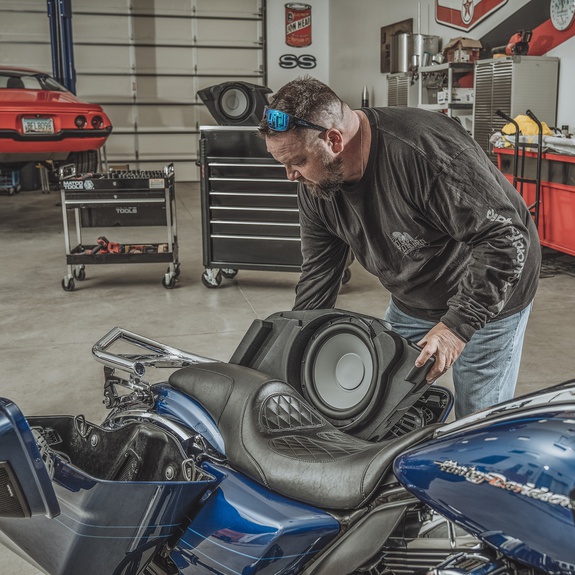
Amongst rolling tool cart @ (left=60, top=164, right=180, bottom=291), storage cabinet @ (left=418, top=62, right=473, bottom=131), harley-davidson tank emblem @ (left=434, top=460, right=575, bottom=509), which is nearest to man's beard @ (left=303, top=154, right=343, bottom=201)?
harley-davidson tank emblem @ (left=434, top=460, right=575, bottom=509)

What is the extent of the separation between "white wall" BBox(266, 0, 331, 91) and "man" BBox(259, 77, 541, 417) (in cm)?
1170

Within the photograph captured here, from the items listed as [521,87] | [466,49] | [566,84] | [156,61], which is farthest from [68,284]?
[156,61]

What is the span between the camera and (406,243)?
1.75 metres

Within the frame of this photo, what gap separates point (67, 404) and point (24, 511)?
2044 millimetres

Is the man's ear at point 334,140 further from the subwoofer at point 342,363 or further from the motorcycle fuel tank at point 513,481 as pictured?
the motorcycle fuel tank at point 513,481

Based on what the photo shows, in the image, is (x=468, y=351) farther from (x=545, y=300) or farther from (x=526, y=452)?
(x=545, y=300)

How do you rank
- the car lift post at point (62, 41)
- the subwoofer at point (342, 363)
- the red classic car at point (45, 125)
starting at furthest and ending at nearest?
the car lift post at point (62, 41), the red classic car at point (45, 125), the subwoofer at point (342, 363)

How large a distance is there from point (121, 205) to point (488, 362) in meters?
3.91

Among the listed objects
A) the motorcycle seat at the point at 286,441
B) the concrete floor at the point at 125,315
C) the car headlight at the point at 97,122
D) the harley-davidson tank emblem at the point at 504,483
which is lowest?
the concrete floor at the point at 125,315

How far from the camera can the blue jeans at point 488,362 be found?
6.20ft

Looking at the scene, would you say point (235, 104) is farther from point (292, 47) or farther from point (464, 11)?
point (292, 47)

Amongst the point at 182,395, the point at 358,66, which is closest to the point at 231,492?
the point at 182,395

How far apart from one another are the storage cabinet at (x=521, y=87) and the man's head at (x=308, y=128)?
549cm

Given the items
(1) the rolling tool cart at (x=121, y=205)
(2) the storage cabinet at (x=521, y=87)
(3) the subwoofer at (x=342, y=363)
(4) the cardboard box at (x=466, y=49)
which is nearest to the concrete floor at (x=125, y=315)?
(1) the rolling tool cart at (x=121, y=205)
